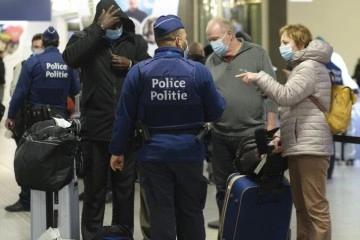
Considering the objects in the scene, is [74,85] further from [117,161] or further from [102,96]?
[117,161]

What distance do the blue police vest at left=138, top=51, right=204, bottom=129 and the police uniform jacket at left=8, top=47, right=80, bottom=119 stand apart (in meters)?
2.09

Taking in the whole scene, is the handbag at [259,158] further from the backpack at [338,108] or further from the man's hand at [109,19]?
the man's hand at [109,19]

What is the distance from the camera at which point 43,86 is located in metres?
5.17

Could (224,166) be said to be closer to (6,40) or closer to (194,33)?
(194,33)

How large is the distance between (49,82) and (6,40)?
6611mm

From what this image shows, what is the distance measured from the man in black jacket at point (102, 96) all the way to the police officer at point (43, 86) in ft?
3.77

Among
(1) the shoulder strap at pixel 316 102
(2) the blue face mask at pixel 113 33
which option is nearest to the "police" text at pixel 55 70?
(2) the blue face mask at pixel 113 33

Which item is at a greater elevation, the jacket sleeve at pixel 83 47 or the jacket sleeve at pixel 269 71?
the jacket sleeve at pixel 83 47

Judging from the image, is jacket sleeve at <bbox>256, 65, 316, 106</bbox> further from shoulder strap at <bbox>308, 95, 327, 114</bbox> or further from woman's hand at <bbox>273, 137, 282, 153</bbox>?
woman's hand at <bbox>273, 137, 282, 153</bbox>

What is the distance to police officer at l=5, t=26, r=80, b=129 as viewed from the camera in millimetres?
5145

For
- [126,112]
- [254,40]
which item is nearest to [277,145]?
[126,112]

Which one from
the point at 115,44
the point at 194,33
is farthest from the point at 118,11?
the point at 194,33

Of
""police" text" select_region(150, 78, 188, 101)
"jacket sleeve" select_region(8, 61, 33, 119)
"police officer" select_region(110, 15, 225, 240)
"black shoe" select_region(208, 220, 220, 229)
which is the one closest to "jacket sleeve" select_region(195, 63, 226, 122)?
"police officer" select_region(110, 15, 225, 240)

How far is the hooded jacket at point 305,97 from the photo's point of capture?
3.59m
